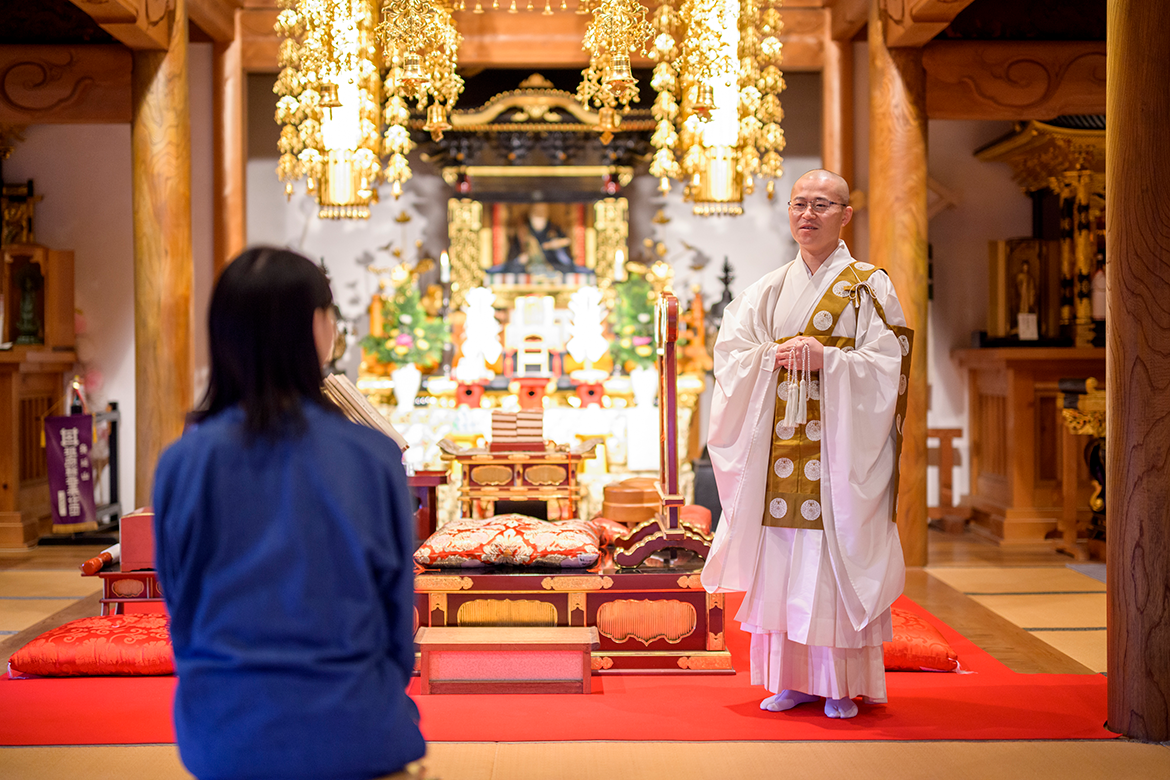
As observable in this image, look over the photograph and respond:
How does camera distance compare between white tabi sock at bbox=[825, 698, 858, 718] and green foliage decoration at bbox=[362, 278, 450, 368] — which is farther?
green foliage decoration at bbox=[362, 278, 450, 368]

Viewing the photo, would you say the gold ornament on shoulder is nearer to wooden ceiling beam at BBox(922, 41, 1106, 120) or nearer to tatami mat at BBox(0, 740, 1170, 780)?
tatami mat at BBox(0, 740, 1170, 780)

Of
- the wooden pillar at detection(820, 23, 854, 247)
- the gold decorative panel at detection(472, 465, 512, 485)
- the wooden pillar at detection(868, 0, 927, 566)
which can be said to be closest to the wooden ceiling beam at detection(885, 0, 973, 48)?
the wooden pillar at detection(868, 0, 927, 566)

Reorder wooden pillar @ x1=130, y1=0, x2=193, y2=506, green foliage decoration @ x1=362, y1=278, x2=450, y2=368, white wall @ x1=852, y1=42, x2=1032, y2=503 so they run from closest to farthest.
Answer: wooden pillar @ x1=130, y1=0, x2=193, y2=506
green foliage decoration @ x1=362, y1=278, x2=450, y2=368
white wall @ x1=852, y1=42, x2=1032, y2=503

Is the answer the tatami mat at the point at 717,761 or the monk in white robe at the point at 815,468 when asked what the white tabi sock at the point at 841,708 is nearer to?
the monk in white robe at the point at 815,468

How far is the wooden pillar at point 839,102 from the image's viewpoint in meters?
7.34

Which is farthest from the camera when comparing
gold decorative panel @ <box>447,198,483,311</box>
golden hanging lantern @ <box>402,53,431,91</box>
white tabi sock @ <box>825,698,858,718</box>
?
gold decorative panel @ <box>447,198,483,311</box>

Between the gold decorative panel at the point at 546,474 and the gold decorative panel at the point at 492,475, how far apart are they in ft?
0.32

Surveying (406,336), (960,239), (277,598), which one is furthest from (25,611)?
(960,239)

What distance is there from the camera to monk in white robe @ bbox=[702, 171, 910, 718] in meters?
2.96

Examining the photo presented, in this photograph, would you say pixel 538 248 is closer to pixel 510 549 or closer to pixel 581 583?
pixel 510 549

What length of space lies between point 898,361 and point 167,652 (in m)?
2.66

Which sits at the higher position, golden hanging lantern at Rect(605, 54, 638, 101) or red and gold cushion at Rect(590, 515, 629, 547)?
golden hanging lantern at Rect(605, 54, 638, 101)

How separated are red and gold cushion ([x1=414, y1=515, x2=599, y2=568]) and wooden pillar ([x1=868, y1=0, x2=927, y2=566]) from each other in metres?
2.60

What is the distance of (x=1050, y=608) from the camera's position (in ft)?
15.5
